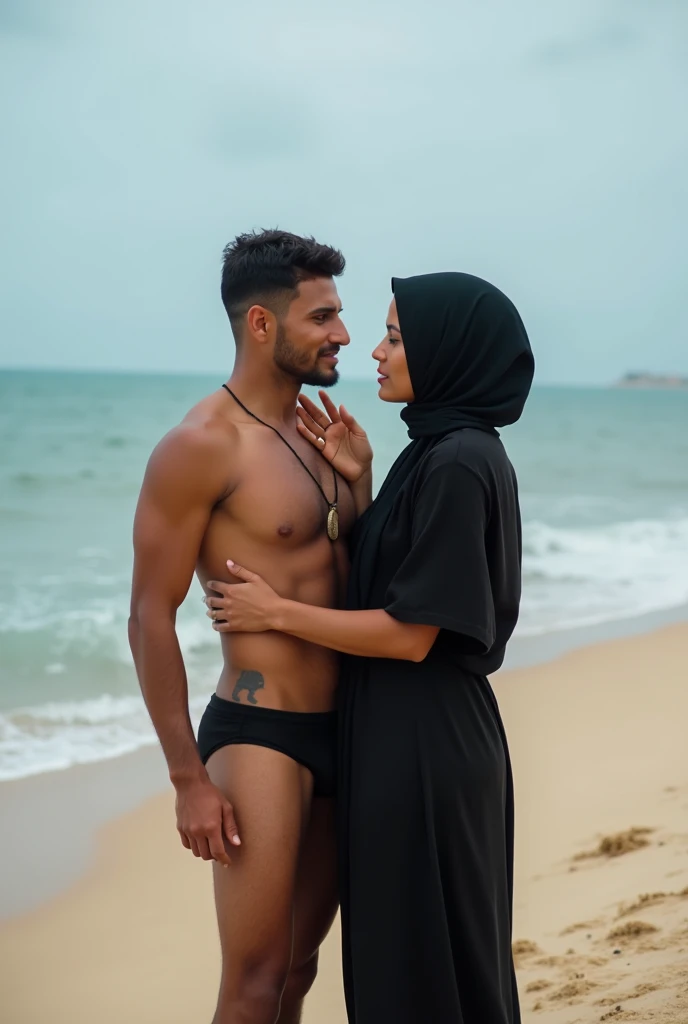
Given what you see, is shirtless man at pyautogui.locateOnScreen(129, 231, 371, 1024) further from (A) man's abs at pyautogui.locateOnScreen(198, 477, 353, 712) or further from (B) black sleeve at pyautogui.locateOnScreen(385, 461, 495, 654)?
(B) black sleeve at pyautogui.locateOnScreen(385, 461, 495, 654)

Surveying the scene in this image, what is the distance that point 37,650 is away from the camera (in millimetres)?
9414

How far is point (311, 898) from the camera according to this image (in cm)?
323

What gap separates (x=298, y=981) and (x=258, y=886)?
551mm

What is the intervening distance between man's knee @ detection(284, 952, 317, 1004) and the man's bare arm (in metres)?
0.57

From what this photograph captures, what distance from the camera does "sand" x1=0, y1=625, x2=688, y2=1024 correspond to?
13.3 feet

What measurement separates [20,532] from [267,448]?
1399 cm

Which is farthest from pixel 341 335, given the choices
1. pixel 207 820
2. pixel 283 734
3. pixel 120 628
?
pixel 120 628

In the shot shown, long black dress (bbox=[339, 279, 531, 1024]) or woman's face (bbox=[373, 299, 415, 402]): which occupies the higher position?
woman's face (bbox=[373, 299, 415, 402])

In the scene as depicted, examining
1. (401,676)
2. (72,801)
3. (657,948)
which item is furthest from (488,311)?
(72,801)

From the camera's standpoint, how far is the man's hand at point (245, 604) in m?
A: 2.88

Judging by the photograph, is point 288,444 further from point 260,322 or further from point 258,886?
point 258,886

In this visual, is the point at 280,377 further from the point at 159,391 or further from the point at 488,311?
the point at 159,391

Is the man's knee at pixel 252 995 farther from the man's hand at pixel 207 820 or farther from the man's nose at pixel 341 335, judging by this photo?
the man's nose at pixel 341 335

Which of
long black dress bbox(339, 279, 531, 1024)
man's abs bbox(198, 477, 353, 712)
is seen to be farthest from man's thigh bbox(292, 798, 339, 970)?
man's abs bbox(198, 477, 353, 712)
